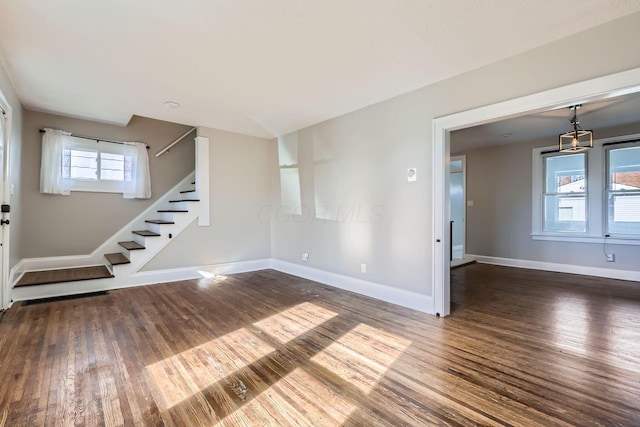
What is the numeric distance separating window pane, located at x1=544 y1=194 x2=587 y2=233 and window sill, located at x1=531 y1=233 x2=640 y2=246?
0.13m

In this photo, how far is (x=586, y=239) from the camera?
516cm

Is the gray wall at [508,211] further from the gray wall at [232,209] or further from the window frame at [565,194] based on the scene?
the gray wall at [232,209]

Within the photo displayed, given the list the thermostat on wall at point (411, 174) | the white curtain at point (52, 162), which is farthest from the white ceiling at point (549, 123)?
the white curtain at point (52, 162)

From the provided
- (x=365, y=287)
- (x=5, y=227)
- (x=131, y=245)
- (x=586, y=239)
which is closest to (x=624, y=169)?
(x=586, y=239)

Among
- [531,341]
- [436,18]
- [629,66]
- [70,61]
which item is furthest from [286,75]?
[531,341]

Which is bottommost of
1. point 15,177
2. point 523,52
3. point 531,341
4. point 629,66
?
point 531,341

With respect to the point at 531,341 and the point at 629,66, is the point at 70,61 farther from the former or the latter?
the point at 531,341

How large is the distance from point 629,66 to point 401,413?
2.75m

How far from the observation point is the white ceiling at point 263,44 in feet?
6.52

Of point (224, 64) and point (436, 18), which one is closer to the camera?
point (436, 18)

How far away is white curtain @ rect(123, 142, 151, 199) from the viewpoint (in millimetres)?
4945

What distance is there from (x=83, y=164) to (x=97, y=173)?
0.22 metres

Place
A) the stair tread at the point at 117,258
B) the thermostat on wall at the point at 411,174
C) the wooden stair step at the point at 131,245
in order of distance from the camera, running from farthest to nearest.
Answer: the wooden stair step at the point at 131,245
the stair tread at the point at 117,258
the thermostat on wall at the point at 411,174

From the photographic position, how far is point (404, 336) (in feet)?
8.52
